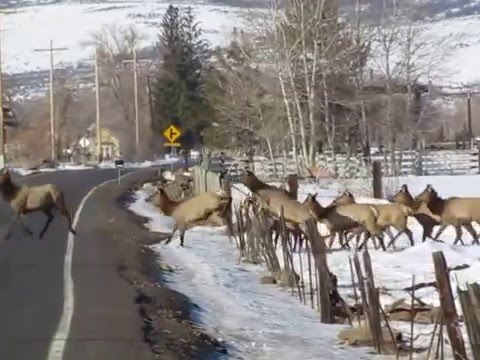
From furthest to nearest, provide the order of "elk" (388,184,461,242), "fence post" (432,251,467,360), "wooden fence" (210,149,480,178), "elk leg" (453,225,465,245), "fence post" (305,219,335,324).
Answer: "wooden fence" (210,149,480,178), "elk" (388,184,461,242), "elk leg" (453,225,465,245), "fence post" (305,219,335,324), "fence post" (432,251,467,360)

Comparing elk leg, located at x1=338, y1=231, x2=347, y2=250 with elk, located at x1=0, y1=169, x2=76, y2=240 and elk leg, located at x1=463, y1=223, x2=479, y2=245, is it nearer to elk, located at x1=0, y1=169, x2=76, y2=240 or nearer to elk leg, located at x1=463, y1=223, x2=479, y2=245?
elk leg, located at x1=463, y1=223, x2=479, y2=245

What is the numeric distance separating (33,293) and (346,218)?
24.4 ft

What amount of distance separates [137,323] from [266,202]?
9.16 m

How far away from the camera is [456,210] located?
2425 centimetres

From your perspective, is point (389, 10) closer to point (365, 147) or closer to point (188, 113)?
point (365, 147)

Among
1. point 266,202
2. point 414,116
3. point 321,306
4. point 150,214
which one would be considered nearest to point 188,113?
point 414,116

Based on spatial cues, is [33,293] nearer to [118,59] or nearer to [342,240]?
[342,240]

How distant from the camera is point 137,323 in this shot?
14.1 metres

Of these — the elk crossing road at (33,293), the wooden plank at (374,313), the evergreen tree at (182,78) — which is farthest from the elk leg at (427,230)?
the evergreen tree at (182,78)

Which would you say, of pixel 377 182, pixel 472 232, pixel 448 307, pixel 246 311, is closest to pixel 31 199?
pixel 472 232

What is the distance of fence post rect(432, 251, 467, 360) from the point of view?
444 inches

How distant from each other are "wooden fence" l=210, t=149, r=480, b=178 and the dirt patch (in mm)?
20537

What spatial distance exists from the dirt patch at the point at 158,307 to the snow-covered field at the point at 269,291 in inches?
10.0

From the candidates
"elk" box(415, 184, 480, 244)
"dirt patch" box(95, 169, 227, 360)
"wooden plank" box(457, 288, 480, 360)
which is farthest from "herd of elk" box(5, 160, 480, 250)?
"wooden plank" box(457, 288, 480, 360)
